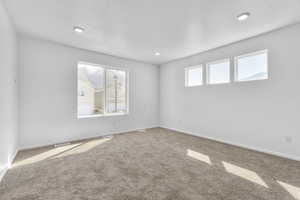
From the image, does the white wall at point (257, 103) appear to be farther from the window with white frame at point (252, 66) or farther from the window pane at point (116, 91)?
the window pane at point (116, 91)

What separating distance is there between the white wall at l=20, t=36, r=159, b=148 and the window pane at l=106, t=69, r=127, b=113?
1.06ft

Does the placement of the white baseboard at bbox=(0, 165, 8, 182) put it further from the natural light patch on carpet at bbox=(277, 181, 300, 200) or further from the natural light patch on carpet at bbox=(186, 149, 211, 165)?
the natural light patch on carpet at bbox=(277, 181, 300, 200)

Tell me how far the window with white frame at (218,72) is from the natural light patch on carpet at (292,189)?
2.56 meters

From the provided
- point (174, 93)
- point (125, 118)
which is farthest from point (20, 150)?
point (174, 93)

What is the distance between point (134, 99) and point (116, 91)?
0.74 meters

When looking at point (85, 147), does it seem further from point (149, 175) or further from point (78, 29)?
point (78, 29)

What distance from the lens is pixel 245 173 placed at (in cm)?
221

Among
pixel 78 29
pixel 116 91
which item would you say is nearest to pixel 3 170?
pixel 78 29

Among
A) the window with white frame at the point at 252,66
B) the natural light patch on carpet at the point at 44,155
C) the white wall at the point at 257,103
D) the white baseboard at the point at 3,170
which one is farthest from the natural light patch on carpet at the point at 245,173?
the white baseboard at the point at 3,170

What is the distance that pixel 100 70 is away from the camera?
4.54 meters

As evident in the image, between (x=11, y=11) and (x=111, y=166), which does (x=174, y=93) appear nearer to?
(x=111, y=166)

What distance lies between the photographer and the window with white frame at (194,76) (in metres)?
4.55

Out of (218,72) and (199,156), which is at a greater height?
(218,72)

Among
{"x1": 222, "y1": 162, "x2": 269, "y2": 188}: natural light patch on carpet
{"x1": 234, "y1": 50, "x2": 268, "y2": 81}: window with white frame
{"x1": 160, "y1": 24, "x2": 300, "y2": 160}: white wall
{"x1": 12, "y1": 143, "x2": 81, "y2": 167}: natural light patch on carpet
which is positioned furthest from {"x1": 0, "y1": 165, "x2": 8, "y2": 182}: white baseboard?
{"x1": 234, "y1": 50, "x2": 268, "y2": 81}: window with white frame
